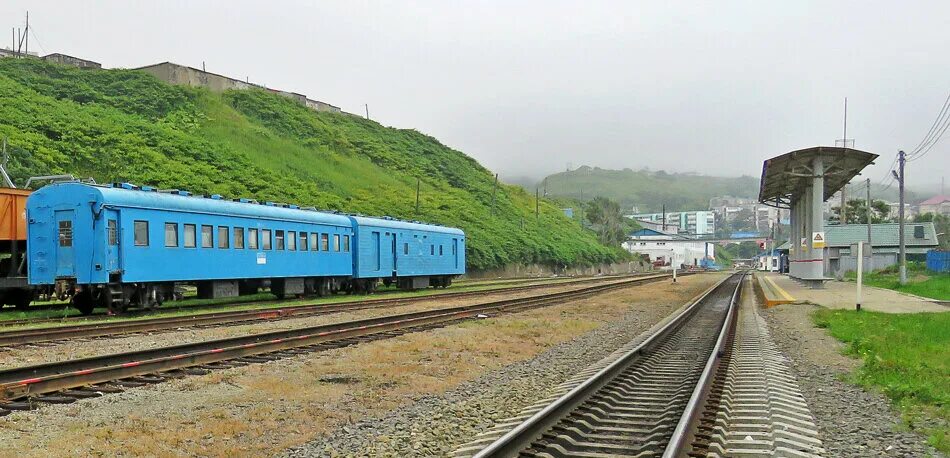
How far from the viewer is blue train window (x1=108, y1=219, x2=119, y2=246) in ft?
59.0

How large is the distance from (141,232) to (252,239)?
4470 millimetres

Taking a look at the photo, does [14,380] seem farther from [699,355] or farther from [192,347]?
[699,355]

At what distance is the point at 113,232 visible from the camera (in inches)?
711

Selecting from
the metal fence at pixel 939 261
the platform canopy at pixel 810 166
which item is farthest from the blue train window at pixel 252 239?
the metal fence at pixel 939 261

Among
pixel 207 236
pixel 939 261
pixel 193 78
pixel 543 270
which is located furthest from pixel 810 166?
pixel 193 78

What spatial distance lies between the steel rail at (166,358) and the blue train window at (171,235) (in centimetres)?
665

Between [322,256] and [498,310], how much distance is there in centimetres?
819

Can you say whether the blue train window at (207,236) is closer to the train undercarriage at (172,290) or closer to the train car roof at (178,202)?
the train car roof at (178,202)

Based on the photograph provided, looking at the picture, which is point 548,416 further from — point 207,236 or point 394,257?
point 394,257

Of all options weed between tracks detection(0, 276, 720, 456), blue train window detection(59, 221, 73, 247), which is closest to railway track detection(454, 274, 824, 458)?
weed between tracks detection(0, 276, 720, 456)

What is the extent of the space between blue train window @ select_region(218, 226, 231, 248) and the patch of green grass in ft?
51.5

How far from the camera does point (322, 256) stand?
88.1ft

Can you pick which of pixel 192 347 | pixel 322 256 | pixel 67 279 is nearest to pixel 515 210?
pixel 322 256

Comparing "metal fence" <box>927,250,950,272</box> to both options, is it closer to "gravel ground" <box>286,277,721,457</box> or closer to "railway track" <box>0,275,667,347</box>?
"railway track" <box>0,275,667,347</box>
